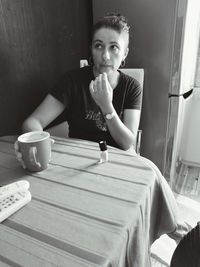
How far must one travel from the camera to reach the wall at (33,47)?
123 centimetres

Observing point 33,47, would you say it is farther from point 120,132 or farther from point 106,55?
point 120,132

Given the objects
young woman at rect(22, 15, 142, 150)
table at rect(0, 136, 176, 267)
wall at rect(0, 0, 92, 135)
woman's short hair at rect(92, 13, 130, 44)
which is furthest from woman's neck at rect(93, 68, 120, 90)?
table at rect(0, 136, 176, 267)

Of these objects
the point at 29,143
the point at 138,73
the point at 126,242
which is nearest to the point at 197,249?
the point at 126,242

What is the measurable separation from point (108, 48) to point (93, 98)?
10.6 inches

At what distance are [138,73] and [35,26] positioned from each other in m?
0.66

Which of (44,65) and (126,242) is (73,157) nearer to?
(126,242)

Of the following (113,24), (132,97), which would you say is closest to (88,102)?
(132,97)

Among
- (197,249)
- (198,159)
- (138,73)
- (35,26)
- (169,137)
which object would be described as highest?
(35,26)

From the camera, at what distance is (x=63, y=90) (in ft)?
3.94

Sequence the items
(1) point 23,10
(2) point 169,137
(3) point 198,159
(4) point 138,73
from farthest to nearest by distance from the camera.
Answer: (3) point 198,159
(2) point 169,137
(4) point 138,73
(1) point 23,10

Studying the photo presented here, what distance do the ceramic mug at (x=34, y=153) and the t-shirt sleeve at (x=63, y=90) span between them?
51cm

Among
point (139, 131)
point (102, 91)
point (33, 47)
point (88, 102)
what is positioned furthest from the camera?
point (139, 131)

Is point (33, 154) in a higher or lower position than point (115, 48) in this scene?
lower

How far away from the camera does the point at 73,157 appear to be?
789mm
